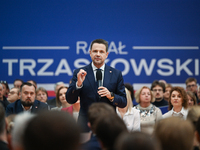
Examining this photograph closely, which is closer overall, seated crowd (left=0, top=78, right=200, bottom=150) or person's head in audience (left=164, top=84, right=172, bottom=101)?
seated crowd (left=0, top=78, right=200, bottom=150)

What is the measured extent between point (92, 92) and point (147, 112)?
196 centimetres

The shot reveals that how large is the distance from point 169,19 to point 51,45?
309cm

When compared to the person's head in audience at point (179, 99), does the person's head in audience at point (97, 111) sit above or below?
above

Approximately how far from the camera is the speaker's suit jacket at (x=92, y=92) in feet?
8.30

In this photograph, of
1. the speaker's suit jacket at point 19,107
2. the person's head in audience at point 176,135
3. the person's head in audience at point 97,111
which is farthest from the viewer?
the speaker's suit jacket at point 19,107

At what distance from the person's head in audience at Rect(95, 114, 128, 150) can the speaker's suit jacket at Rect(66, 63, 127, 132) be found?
1.03 metres

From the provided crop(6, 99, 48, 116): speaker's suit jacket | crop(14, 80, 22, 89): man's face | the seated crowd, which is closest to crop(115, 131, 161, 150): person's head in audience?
the seated crowd

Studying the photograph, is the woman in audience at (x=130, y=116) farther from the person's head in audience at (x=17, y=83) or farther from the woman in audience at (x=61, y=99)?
the person's head in audience at (x=17, y=83)

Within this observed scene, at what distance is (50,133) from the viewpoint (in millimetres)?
995

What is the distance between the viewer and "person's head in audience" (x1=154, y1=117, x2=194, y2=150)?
4.35ft

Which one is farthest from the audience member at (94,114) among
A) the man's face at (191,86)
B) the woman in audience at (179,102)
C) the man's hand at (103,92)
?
the man's face at (191,86)

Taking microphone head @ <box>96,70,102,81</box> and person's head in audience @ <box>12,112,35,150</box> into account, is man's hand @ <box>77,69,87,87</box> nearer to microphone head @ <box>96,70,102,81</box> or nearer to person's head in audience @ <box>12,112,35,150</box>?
microphone head @ <box>96,70,102,81</box>

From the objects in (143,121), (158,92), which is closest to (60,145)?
(143,121)

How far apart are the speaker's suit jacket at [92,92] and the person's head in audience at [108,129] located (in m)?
1.03
